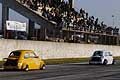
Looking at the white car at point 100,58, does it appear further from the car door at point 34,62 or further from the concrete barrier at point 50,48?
the car door at point 34,62

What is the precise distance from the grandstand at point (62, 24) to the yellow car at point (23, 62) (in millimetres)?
18228

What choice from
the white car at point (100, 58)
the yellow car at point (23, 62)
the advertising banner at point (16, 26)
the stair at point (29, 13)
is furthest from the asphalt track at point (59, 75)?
the stair at point (29, 13)

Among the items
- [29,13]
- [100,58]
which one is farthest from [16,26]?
[29,13]

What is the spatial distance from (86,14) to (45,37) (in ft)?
100

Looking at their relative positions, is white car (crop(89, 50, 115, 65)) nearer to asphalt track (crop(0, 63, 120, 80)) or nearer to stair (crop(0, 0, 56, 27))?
asphalt track (crop(0, 63, 120, 80))

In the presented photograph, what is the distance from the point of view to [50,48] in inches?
2378

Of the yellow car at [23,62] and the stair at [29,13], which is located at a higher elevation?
the stair at [29,13]

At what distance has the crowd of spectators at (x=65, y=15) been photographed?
7491cm

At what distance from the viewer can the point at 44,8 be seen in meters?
76.2

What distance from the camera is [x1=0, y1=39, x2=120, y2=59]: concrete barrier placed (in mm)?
50925

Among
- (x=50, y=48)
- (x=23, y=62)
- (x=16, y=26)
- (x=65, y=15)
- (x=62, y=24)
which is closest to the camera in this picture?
(x=23, y=62)

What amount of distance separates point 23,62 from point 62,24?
38.7 m

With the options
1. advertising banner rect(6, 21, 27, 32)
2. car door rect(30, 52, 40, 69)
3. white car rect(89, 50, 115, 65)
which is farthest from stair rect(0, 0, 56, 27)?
car door rect(30, 52, 40, 69)

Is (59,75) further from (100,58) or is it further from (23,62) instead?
(100,58)
